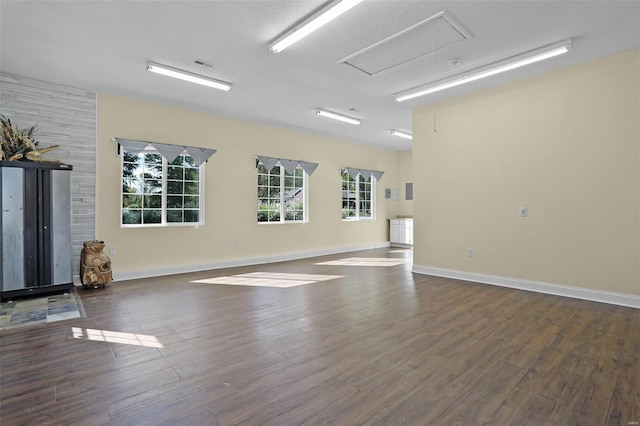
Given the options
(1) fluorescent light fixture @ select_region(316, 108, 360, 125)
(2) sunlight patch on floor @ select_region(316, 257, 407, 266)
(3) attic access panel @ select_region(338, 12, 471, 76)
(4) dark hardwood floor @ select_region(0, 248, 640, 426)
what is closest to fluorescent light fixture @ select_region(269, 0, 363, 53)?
(3) attic access panel @ select_region(338, 12, 471, 76)

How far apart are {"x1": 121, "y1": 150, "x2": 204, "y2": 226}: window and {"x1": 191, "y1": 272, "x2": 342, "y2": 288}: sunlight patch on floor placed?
142 cm

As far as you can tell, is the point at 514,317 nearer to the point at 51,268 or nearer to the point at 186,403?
the point at 186,403

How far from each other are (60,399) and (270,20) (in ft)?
11.0

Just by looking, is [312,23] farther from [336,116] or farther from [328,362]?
[336,116]

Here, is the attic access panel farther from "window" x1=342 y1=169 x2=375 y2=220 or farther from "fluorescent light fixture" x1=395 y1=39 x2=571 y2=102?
"window" x1=342 y1=169 x2=375 y2=220

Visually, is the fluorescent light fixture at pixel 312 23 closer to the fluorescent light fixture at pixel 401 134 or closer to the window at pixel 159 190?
the window at pixel 159 190

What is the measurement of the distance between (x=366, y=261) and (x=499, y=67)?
435cm

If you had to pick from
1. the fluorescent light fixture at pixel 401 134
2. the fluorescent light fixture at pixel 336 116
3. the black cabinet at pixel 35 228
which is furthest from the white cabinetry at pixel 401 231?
the black cabinet at pixel 35 228

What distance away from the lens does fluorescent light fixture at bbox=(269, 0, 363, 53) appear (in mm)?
2768

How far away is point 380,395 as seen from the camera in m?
2.00

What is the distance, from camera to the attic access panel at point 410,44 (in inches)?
128

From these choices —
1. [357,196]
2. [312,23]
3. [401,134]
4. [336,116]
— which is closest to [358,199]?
[357,196]

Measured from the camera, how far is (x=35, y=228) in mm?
4250

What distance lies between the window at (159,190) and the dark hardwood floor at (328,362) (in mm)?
1795
